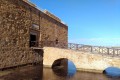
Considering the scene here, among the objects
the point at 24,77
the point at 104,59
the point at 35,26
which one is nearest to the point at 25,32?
the point at 35,26

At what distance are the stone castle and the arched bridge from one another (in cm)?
232

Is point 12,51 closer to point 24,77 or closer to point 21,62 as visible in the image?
point 21,62

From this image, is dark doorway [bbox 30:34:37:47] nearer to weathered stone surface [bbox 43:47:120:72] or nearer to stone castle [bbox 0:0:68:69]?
stone castle [bbox 0:0:68:69]

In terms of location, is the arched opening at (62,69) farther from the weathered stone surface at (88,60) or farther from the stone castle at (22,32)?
the stone castle at (22,32)

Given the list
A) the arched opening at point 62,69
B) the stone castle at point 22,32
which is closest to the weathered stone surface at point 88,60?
the arched opening at point 62,69

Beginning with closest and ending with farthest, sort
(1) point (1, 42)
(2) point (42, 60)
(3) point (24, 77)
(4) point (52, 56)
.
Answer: (3) point (24, 77)
(1) point (1, 42)
(4) point (52, 56)
(2) point (42, 60)

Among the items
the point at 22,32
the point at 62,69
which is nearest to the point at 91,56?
the point at 62,69

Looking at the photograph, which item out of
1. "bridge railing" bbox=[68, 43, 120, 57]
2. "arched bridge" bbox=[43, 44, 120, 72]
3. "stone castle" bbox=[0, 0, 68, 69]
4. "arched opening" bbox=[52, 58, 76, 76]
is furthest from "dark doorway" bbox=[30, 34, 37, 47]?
"bridge railing" bbox=[68, 43, 120, 57]

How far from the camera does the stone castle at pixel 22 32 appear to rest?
15.4 meters

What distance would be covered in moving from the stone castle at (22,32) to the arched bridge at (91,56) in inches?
91.3

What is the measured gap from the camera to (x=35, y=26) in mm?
20125

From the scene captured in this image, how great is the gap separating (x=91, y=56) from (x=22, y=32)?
6.33m

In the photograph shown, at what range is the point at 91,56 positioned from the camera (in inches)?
661

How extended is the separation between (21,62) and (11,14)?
4.20 meters
